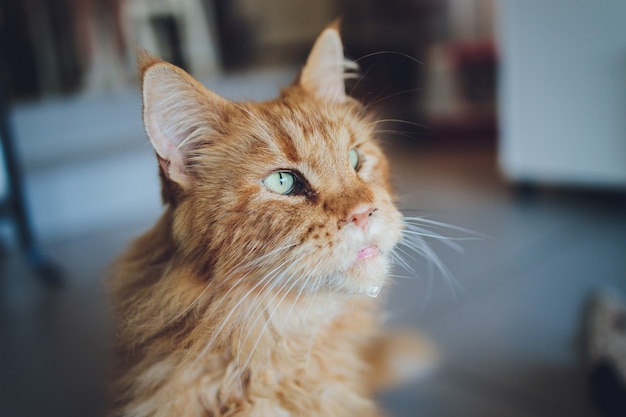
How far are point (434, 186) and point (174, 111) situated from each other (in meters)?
2.12

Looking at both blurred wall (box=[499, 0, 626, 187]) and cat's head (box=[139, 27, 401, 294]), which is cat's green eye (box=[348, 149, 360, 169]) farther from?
blurred wall (box=[499, 0, 626, 187])

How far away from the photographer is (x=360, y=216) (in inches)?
27.0

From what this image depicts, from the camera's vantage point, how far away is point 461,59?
3387mm

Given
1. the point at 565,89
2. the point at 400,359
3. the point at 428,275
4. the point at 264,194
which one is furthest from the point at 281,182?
the point at 565,89

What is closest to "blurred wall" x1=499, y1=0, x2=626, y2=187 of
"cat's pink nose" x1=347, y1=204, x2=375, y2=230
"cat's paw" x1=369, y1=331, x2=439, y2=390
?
"cat's paw" x1=369, y1=331, x2=439, y2=390

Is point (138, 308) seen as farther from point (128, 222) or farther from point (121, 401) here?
point (128, 222)

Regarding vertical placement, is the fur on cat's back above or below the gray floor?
above

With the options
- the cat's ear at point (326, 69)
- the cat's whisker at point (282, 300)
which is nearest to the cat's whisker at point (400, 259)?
the cat's whisker at point (282, 300)

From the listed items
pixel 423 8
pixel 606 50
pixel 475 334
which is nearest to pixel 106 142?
pixel 475 334

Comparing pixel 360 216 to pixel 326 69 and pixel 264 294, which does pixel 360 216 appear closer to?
pixel 264 294

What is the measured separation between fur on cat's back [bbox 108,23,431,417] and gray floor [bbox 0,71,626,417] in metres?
0.15

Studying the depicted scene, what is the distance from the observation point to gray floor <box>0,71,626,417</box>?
107 cm

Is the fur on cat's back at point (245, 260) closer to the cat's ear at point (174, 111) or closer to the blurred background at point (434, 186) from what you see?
the cat's ear at point (174, 111)

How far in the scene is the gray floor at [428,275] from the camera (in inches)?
42.1
